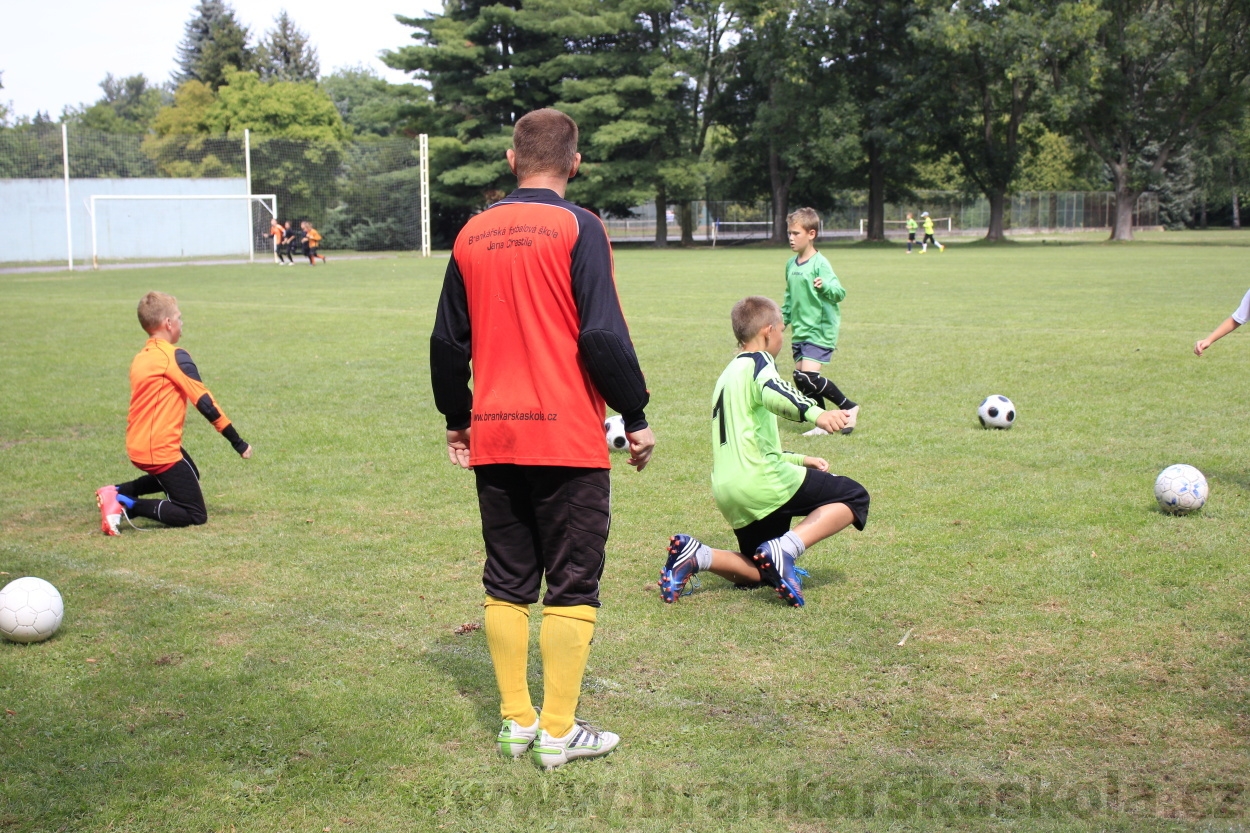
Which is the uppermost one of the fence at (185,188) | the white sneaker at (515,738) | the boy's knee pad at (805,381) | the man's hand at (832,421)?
the fence at (185,188)

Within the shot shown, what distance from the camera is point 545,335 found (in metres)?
3.46

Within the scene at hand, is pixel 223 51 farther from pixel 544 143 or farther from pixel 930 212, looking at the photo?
pixel 544 143

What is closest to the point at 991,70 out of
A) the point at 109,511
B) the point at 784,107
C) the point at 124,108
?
the point at 784,107

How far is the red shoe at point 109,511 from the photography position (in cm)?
633

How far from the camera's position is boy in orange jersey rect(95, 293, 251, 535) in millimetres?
6441

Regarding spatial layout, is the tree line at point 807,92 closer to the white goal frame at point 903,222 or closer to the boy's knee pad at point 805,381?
the white goal frame at point 903,222

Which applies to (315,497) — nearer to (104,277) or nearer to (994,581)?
(994,581)

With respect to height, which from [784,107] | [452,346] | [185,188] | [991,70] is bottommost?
[452,346]

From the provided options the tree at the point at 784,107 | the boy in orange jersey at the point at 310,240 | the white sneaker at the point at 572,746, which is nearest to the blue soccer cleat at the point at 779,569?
the white sneaker at the point at 572,746

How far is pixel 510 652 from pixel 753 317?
2.08m

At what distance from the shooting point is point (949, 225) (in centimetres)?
6731

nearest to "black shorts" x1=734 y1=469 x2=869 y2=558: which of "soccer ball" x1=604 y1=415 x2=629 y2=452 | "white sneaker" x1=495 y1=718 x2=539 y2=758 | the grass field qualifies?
the grass field

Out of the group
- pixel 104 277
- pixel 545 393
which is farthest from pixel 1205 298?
pixel 104 277

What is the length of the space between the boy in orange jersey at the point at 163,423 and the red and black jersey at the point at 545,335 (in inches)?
135
